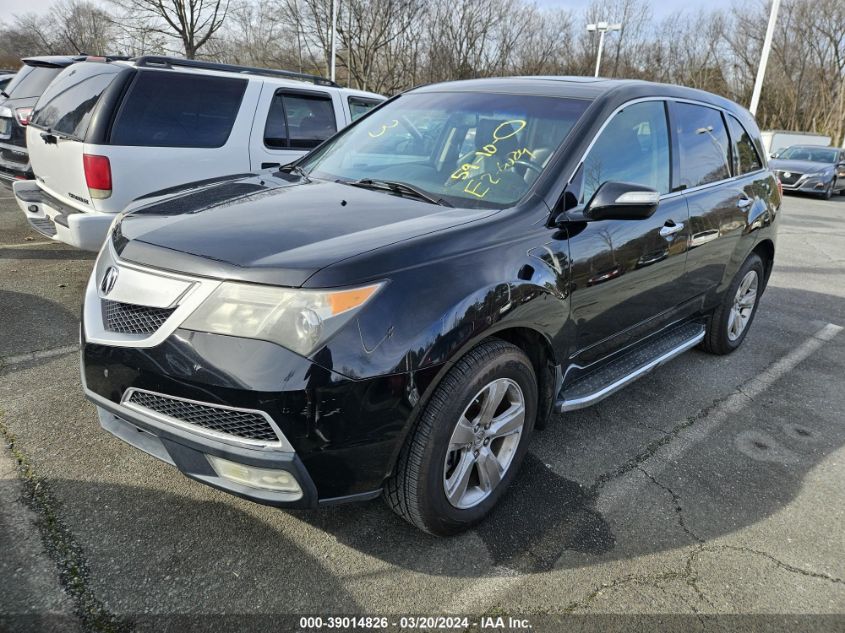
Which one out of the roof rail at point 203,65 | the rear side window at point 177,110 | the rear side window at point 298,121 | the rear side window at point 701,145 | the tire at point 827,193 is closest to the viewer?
the rear side window at point 701,145

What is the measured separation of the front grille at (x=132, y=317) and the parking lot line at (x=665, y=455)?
1.47m

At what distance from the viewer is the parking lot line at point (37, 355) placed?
3.80 m

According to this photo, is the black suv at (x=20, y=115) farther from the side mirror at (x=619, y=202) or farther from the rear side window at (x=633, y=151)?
the side mirror at (x=619, y=202)

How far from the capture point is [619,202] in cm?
266

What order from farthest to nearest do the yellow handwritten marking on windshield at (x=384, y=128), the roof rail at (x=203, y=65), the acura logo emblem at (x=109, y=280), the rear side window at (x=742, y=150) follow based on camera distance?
the roof rail at (x=203, y=65)
the rear side window at (x=742, y=150)
the yellow handwritten marking on windshield at (x=384, y=128)
the acura logo emblem at (x=109, y=280)

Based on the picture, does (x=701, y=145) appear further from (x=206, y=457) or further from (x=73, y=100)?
(x=73, y=100)

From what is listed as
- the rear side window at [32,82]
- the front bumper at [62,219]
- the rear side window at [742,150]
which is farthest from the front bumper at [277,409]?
the rear side window at [32,82]

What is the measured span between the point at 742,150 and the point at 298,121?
418 cm

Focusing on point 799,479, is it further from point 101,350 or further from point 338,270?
point 101,350

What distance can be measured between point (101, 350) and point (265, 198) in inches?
39.4

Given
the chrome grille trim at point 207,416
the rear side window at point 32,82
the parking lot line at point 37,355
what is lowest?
the parking lot line at point 37,355

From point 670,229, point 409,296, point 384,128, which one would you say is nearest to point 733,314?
point 670,229

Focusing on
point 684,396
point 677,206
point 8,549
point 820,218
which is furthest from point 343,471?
point 820,218

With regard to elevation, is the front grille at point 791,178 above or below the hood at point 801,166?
below
